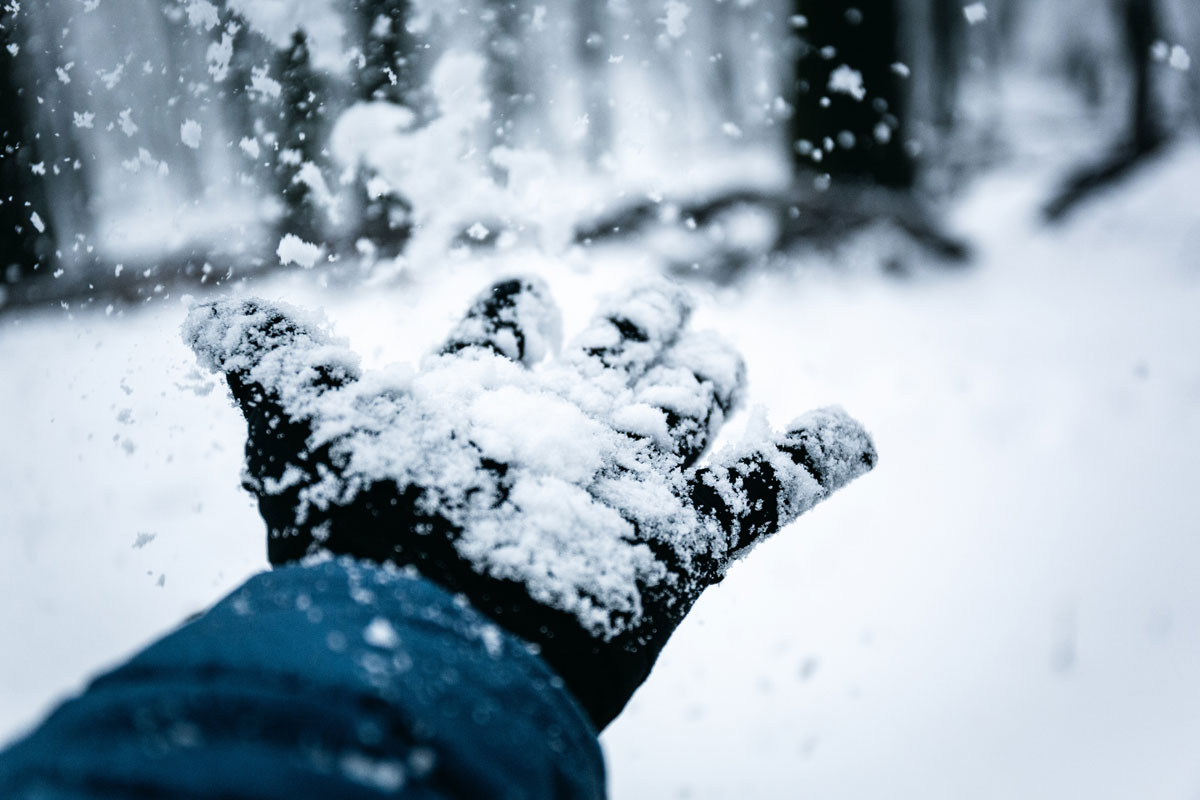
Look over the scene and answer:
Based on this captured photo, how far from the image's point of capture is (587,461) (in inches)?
25.6

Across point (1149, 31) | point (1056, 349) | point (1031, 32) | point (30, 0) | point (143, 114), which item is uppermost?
point (30, 0)

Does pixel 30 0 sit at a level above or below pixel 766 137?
above

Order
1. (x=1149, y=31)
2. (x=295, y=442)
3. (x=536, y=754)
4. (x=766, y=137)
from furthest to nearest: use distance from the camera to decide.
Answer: (x=766, y=137) → (x=1149, y=31) → (x=295, y=442) → (x=536, y=754)

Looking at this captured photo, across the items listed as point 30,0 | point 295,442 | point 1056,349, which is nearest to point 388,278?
point 295,442

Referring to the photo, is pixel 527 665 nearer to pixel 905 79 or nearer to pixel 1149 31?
pixel 905 79

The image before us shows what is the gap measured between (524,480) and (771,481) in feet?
0.87

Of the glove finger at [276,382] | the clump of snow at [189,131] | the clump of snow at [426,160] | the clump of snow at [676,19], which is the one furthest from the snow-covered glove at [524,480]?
the clump of snow at [676,19]

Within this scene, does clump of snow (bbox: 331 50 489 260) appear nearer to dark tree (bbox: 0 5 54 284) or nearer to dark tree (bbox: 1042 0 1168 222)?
dark tree (bbox: 0 5 54 284)

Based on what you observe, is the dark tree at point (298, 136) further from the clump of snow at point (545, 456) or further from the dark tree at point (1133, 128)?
the dark tree at point (1133, 128)

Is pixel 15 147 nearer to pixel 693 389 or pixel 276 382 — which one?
pixel 276 382

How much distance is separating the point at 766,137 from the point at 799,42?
0.73 ft

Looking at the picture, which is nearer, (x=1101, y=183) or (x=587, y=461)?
(x=587, y=461)

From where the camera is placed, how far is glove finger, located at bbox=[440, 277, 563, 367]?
0.87 metres

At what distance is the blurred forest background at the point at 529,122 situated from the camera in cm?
149
